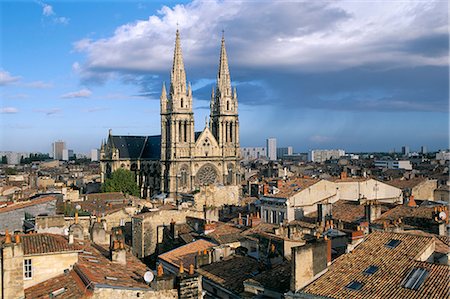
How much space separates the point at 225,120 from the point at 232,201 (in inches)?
1618

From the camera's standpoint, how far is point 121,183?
92312 mm

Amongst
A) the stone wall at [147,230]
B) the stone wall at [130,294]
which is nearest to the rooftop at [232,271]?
the stone wall at [130,294]

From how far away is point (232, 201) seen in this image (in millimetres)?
65000

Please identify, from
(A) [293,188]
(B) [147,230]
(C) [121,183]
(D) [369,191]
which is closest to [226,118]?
(C) [121,183]

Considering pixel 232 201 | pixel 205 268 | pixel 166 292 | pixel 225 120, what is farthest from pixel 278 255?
pixel 225 120

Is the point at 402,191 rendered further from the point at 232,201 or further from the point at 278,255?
the point at 278,255

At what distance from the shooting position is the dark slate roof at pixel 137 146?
10750cm

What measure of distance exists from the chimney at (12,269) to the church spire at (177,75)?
270 ft

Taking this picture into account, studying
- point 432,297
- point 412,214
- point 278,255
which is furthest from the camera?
point 412,214

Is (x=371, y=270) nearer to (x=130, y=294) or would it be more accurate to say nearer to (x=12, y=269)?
(x=130, y=294)

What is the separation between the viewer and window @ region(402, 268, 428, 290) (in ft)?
50.4

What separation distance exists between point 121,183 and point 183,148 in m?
13.3

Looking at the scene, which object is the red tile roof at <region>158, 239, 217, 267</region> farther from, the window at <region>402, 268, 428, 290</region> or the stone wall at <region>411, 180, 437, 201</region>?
the stone wall at <region>411, 180, 437, 201</region>

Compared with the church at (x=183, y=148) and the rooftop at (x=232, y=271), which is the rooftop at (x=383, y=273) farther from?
the church at (x=183, y=148)
